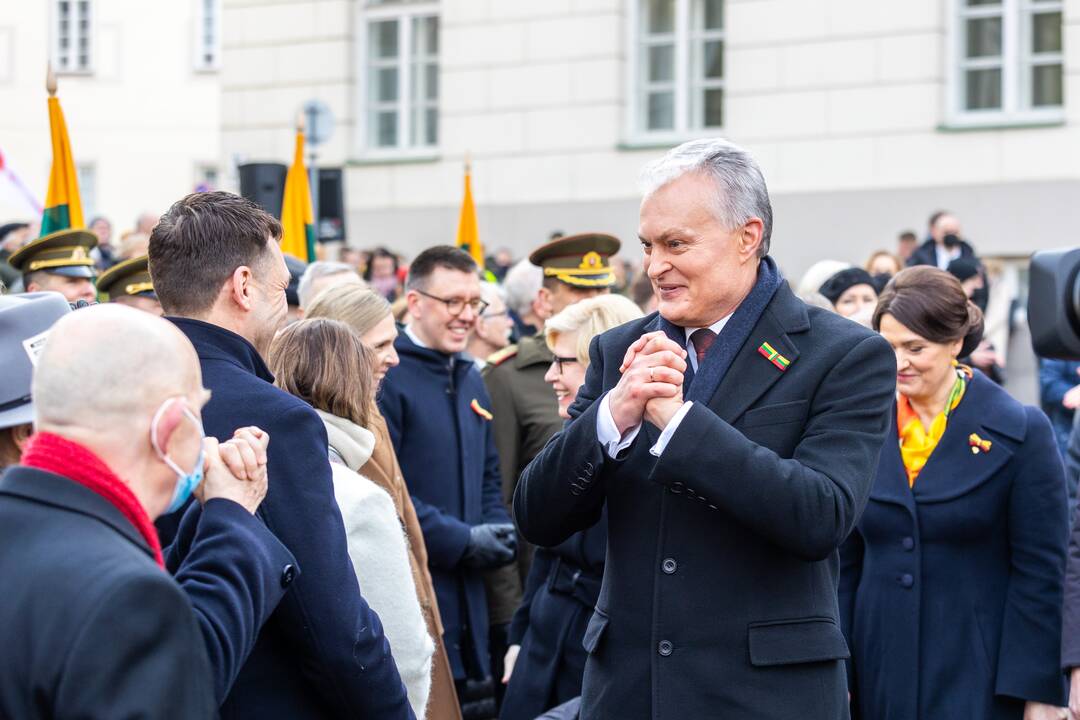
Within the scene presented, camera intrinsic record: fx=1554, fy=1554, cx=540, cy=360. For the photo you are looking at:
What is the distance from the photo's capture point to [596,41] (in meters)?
17.4

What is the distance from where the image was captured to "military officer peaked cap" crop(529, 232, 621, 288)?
7.88 meters

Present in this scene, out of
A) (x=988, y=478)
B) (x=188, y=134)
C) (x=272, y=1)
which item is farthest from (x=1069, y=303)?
(x=188, y=134)

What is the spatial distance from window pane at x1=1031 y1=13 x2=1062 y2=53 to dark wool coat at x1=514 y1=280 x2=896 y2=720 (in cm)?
1300

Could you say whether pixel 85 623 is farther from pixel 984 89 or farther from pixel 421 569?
pixel 984 89

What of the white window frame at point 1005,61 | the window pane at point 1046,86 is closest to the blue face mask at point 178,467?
the white window frame at point 1005,61

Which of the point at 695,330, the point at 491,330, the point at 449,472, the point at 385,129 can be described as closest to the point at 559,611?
the point at 449,472

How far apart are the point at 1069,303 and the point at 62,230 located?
6.01 m

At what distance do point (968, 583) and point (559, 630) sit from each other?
1.36 m

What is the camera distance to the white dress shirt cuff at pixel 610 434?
3.38 meters

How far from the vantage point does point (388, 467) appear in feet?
→ 16.1

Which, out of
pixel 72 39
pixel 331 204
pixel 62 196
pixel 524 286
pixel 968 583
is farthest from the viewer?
pixel 72 39

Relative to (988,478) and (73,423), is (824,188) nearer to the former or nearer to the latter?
(988,478)

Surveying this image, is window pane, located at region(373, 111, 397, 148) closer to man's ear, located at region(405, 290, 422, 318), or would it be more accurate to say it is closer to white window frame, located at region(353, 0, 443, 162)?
white window frame, located at region(353, 0, 443, 162)

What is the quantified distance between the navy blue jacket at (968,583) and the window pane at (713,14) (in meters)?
13.1
